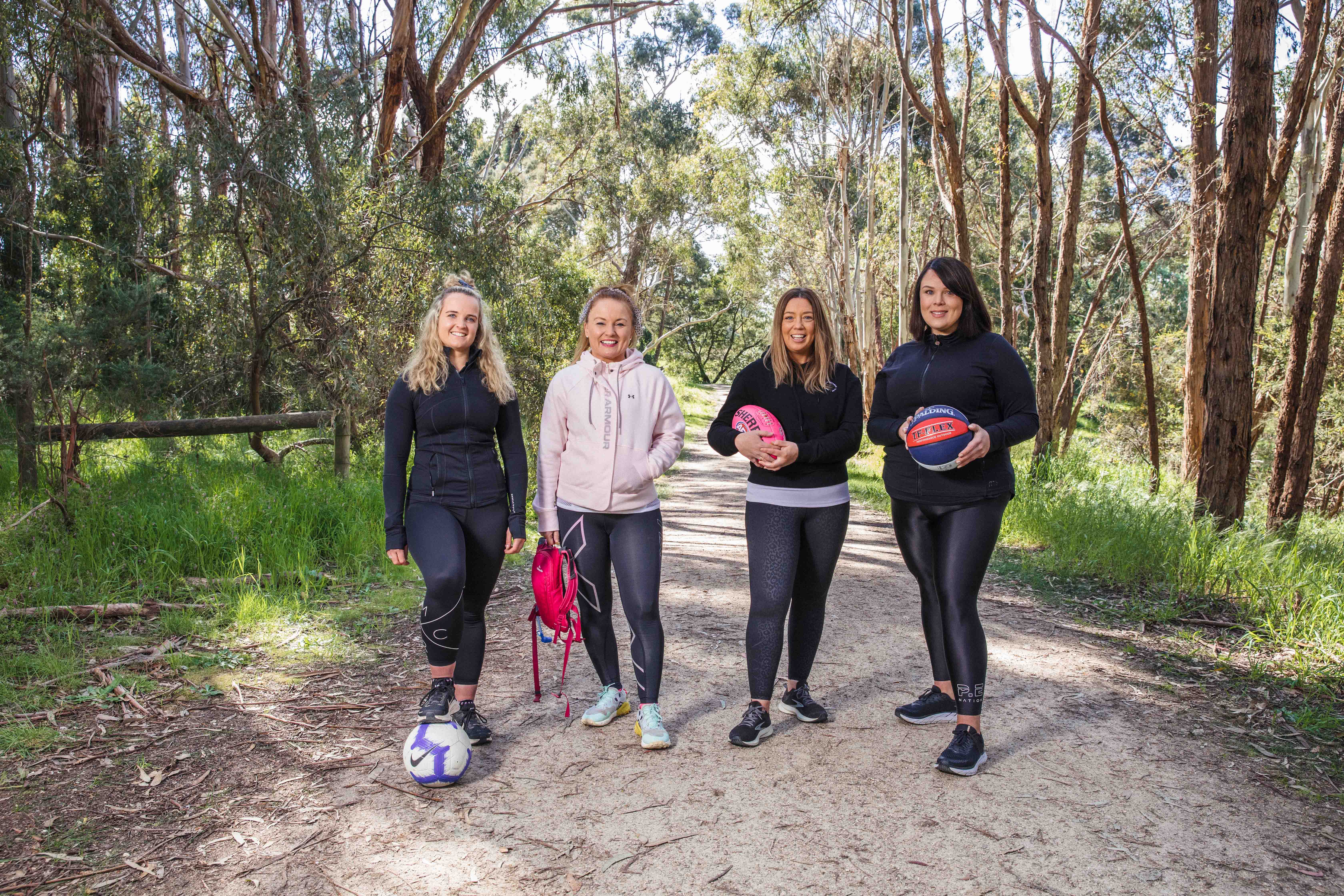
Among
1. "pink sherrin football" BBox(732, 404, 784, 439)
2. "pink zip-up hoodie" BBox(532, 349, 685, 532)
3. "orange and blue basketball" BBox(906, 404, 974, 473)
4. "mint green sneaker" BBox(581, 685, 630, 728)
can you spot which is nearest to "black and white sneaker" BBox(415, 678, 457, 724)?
"mint green sneaker" BBox(581, 685, 630, 728)

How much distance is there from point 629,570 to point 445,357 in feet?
3.71

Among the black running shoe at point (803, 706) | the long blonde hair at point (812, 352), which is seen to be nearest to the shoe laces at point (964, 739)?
the black running shoe at point (803, 706)

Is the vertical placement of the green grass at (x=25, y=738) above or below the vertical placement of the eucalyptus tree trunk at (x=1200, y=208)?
below

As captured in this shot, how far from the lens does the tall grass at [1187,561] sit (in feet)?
16.3

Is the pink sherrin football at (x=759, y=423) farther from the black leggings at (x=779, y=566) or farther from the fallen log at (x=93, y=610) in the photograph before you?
the fallen log at (x=93, y=610)

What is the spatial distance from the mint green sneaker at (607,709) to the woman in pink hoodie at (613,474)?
15 cm

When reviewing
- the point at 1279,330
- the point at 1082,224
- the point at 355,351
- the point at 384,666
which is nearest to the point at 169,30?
the point at 355,351

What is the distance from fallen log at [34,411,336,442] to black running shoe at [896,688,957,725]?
595 cm

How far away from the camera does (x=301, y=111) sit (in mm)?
8414

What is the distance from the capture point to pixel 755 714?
12.0 ft

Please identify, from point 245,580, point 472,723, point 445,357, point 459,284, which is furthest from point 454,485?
point 245,580

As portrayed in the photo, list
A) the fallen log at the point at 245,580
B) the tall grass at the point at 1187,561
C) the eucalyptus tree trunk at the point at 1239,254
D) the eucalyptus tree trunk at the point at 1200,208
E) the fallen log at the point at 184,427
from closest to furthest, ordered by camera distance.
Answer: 1. the tall grass at the point at 1187,561
2. the fallen log at the point at 245,580
3. the eucalyptus tree trunk at the point at 1239,254
4. the fallen log at the point at 184,427
5. the eucalyptus tree trunk at the point at 1200,208

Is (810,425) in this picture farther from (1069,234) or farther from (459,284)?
(1069,234)

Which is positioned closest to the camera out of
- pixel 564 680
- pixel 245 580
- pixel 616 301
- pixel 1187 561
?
pixel 616 301
